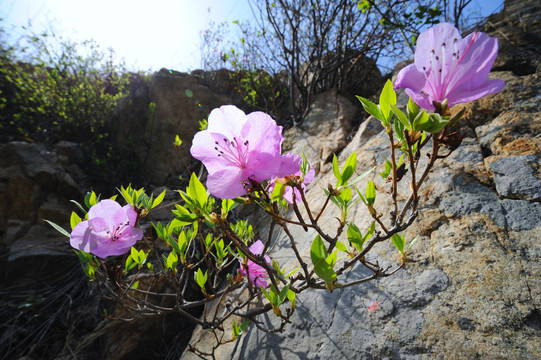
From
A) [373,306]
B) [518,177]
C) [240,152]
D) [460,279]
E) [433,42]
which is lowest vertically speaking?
[373,306]

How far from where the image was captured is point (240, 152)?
0.78 metres

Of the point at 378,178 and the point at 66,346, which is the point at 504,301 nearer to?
the point at 378,178

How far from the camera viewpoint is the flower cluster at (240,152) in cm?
73

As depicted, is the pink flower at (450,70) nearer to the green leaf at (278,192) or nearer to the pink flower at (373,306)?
the green leaf at (278,192)

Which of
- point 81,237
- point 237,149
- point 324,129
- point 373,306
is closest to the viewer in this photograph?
point 237,149

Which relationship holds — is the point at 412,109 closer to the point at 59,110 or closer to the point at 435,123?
the point at 435,123

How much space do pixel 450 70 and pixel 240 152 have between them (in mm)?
575

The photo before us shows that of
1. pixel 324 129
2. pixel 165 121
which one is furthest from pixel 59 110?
pixel 324 129

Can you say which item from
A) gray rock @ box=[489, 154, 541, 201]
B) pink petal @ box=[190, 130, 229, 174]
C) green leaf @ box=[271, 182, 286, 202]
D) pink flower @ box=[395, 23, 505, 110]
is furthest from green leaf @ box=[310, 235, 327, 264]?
gray rock @ box=[489, 154, 541, 201]

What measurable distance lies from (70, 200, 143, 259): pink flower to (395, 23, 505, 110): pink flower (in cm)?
108

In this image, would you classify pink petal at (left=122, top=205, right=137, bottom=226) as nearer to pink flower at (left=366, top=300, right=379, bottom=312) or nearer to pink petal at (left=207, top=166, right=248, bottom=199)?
pink petal at (left=207, top=166, right=248, bottom=199)

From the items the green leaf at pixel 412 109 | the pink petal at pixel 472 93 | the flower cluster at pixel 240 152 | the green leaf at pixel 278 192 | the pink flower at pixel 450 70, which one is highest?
the pink flower at pixel 450 70

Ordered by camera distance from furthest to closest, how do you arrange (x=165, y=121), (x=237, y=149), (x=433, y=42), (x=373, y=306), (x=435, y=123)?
1. (x=165, y=121)
2. (x=373, y=306)
3. (x=237, y=149)
4. (x=433, y=42)
5. (x=435, y=123)

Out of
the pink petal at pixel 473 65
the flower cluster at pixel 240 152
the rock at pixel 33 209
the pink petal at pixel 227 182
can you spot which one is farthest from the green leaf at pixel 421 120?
the rock at pixel 33 209
